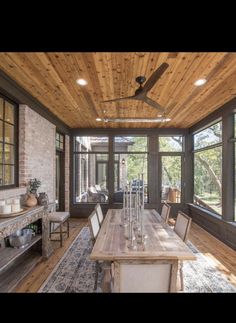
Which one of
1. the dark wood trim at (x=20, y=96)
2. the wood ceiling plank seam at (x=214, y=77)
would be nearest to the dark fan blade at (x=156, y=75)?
Result: the wood ceiling plank seam at (x=214, y=77)

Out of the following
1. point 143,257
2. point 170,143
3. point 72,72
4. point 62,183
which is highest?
point 72,72

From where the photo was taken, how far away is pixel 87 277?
296cm

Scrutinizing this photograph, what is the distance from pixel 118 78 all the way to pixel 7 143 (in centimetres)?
201

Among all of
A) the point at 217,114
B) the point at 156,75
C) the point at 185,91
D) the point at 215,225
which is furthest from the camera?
the point at 215,225

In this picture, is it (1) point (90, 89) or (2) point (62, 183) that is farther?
(2) point (62, 183)

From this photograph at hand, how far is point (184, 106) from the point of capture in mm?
4543

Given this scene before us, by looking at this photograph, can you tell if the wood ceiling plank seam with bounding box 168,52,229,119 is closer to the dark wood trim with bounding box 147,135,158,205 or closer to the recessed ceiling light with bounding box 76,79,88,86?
the recessed ceiling light with bounding box 76,79,88,86

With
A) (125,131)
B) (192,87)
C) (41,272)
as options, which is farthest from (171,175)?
(41,272)

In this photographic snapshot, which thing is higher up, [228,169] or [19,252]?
[228,169]

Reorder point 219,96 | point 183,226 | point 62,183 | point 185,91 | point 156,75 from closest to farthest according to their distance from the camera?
1. point 156,75
2. point 183,226
3. point 185,91
4. point 219,96
5. point 62,183

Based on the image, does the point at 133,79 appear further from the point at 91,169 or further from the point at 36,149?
the point at 91,169

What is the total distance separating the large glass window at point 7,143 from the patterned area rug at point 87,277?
1562 millimetres
